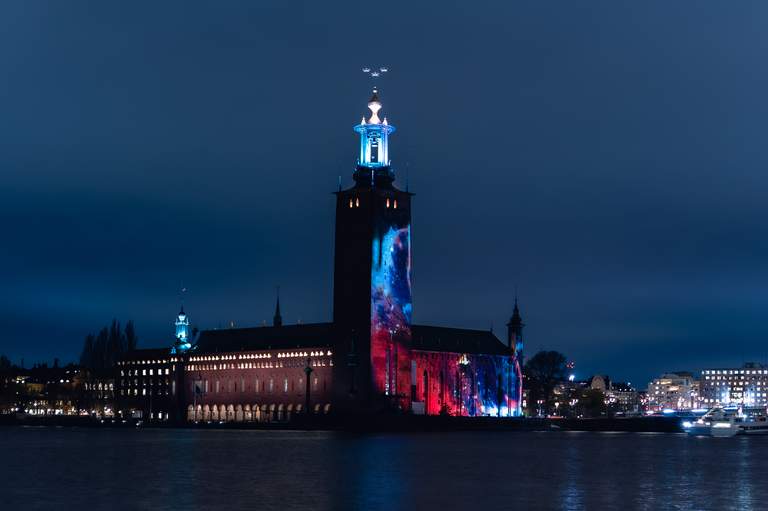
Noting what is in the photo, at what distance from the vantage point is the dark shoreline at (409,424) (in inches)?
5492

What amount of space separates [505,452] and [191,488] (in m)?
36.9

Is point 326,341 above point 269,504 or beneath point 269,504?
above

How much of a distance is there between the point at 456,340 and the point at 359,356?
32069mm

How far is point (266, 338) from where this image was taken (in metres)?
178

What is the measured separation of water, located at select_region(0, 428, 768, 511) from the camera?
161ft

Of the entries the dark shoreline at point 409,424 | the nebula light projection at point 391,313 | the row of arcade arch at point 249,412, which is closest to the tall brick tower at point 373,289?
the nebula light projection at point 391,313

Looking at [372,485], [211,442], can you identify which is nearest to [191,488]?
[372,485]

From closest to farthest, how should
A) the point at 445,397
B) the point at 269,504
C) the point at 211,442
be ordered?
the point at 269,504
the point at 211,442
the point at 445,397

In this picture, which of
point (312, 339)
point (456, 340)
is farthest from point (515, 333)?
point (312, 339)

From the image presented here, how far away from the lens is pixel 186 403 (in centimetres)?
18562

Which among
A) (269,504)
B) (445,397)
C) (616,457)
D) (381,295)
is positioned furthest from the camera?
(445,397)

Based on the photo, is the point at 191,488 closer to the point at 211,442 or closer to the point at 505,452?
the point at 505,452

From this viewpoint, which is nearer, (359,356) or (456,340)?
(359,356)

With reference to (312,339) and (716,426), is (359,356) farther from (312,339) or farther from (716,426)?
(716,426)
